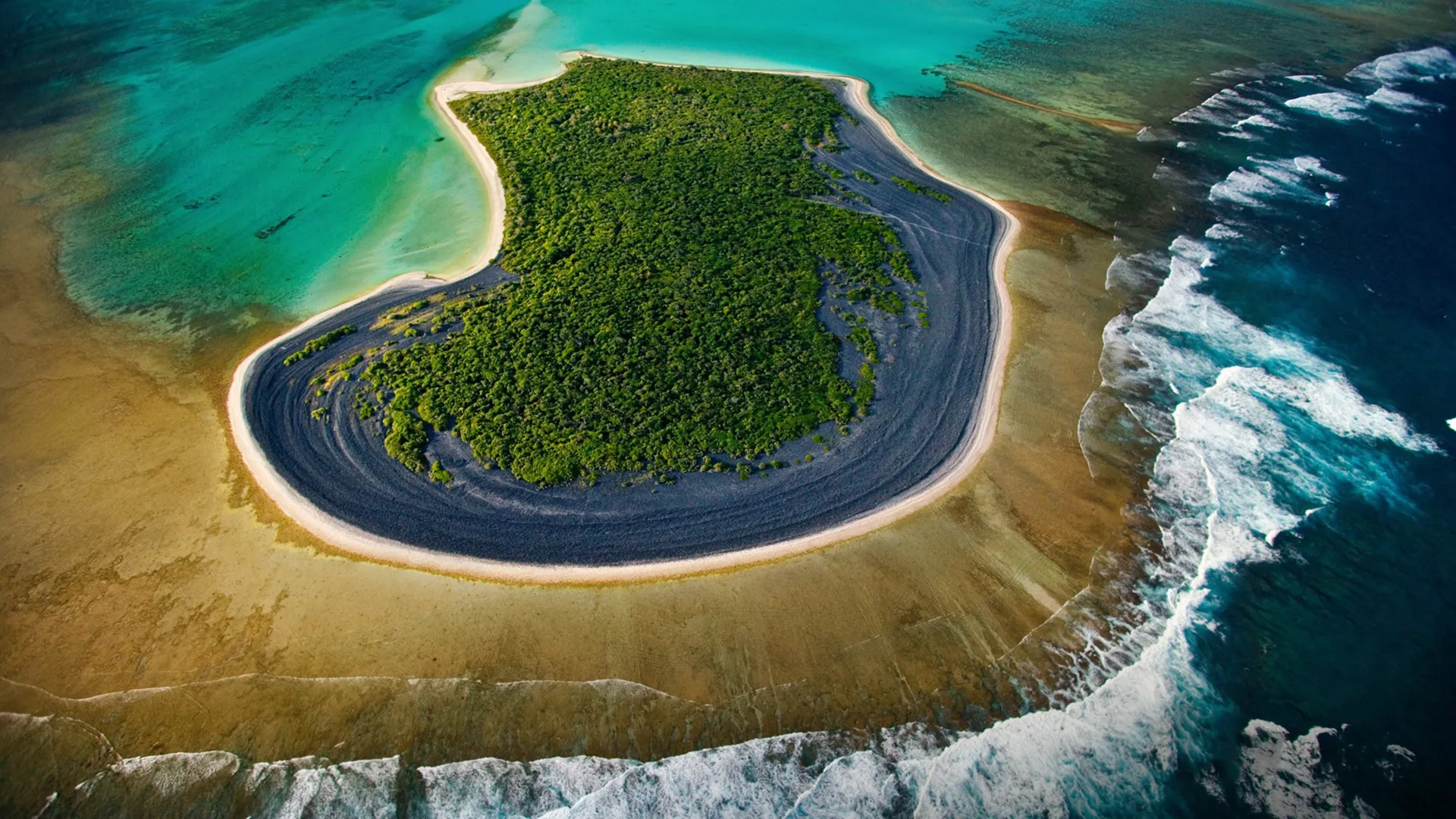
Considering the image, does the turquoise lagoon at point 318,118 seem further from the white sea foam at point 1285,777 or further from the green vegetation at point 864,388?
the white sea foam at point 1285,777

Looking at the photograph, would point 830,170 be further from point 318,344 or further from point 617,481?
point 318,344

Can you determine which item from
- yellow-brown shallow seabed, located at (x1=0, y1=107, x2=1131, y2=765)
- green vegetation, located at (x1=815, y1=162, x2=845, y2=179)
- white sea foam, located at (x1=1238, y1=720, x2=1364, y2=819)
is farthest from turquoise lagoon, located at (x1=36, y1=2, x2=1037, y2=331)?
white sea foam, located at (x1=1238, y1=720, x2=1364, y2=819)

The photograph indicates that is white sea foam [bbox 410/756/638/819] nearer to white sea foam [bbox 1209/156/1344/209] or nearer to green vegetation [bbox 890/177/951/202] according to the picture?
green vegetation [bbox 890/177/951/202]

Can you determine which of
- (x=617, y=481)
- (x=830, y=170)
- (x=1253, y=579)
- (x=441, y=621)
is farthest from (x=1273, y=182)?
(x=441, y=621)

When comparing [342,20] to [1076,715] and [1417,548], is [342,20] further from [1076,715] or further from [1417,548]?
[1417,548]

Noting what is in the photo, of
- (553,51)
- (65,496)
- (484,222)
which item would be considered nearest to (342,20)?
(553,51)
